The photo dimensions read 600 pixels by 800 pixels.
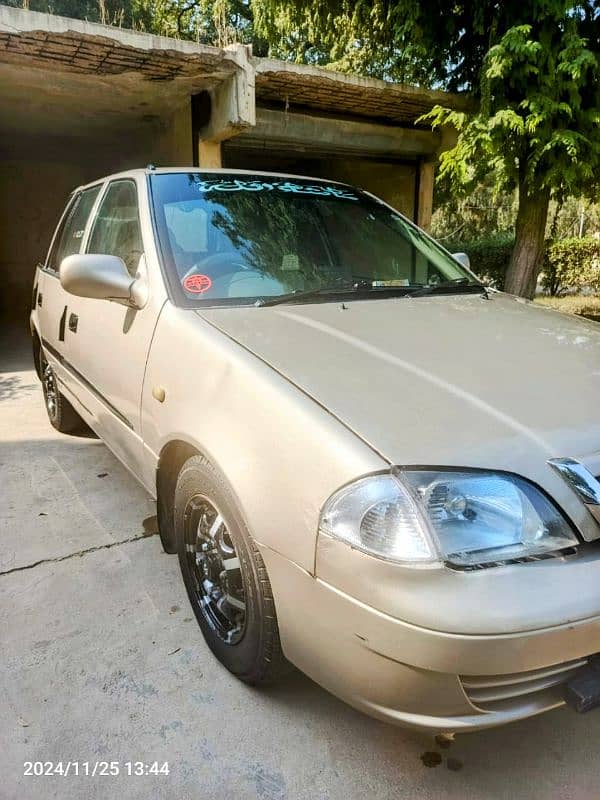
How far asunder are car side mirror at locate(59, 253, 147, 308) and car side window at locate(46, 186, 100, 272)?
126 cm

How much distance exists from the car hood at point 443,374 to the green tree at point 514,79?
5191 mm

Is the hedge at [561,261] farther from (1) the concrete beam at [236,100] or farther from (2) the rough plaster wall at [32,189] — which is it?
(1) the concrete beam at [236,100]

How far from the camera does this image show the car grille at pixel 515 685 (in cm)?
134

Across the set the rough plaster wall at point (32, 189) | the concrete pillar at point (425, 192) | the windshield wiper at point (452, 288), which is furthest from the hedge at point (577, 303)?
the rough plaster wall at point (32, 189)

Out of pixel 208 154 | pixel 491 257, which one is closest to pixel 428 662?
pixel 208 154

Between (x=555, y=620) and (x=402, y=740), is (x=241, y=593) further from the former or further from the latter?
(x=555, y=620)

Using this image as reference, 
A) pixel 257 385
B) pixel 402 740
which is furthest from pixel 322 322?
pixel 402 740

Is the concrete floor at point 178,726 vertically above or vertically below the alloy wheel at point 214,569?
below

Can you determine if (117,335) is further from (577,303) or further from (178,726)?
(577,303)

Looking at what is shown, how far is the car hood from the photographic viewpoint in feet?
4.71

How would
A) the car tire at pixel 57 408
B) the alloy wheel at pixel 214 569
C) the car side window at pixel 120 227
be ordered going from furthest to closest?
the car tire at pixel 57 408
the car side window at pixel 120 227
the alloy wheel at pixel 214 569

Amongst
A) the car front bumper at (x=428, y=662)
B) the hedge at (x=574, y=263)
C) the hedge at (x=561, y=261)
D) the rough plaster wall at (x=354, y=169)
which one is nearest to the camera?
the car front bumper at (x=428, y=662)

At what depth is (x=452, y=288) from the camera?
2.80m

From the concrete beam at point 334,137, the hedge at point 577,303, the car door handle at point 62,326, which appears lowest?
the hedge at point 577,303
